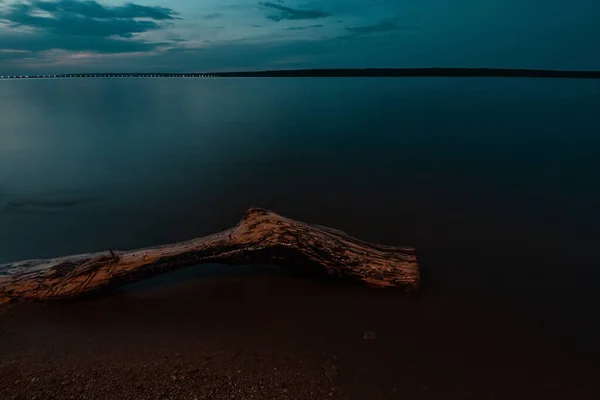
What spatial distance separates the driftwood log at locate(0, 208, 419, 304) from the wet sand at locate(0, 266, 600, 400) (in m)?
0.24

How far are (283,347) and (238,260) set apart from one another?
1.64 m

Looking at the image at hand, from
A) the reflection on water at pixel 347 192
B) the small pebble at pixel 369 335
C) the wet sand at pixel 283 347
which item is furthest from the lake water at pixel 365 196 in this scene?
the small pebble at pixel 369 335

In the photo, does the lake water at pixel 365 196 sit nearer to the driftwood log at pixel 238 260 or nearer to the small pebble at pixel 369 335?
the driftwood log at pixel 238 260

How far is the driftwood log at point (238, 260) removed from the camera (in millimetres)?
4422

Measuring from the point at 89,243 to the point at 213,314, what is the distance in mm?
3524

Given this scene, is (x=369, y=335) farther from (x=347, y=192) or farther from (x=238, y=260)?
(x=347, y=192)

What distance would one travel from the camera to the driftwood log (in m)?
4.42

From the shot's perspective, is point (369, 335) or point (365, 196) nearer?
point (369, 335)

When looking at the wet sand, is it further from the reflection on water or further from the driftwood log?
the reflection on water

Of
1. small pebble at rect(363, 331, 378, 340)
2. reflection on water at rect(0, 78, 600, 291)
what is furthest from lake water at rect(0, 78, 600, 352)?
small pebble at rect(363, 331, 378, 340)

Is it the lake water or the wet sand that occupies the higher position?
the wet sand

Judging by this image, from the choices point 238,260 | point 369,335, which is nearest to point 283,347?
point 369,335

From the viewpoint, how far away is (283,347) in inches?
146

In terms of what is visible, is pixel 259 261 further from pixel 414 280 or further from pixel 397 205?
pixel 397 205
